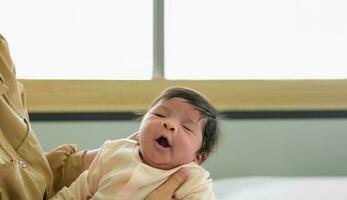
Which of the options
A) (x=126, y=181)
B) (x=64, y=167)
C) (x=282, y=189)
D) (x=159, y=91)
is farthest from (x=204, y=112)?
(x=159, y=91)

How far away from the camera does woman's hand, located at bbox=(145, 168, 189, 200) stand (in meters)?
1.06

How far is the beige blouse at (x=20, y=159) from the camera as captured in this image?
1.05 meters

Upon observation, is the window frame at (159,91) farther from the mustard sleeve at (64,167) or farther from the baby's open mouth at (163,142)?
the baby's open mouth at (163,142)

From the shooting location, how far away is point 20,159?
3.67ft
